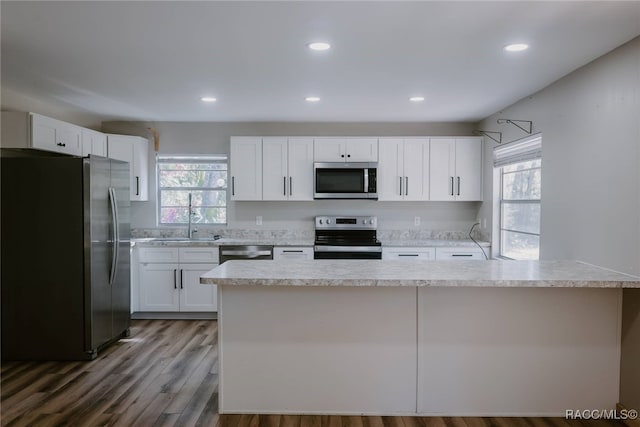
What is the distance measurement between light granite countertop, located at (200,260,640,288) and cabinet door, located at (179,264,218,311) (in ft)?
6.53

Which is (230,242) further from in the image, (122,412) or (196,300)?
(122,412)

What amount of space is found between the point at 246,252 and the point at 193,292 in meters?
0.75

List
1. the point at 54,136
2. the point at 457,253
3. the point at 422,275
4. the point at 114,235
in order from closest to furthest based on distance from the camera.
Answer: the point at 422,275 → the point at 54,136 → the point at 114,235 → the point at 457,253

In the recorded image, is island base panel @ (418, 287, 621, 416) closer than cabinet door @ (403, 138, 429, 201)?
Yes

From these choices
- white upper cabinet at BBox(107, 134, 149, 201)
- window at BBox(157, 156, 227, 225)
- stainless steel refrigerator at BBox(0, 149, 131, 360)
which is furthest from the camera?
window at BBox(157, 156, 227, 225)

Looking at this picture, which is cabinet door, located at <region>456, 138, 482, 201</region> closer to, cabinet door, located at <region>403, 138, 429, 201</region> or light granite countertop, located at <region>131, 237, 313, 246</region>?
cabinet door, located at <region>403, 138, 429, 201</region>

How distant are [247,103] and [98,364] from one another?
2.67 metres

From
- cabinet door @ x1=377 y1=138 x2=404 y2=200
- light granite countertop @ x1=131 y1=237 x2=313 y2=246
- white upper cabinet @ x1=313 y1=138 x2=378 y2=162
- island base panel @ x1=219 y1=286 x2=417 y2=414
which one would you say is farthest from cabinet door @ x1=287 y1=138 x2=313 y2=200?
island base panel @ x1=219 y1=286 x2=417 y2=414

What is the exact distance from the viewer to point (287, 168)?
4875 mm

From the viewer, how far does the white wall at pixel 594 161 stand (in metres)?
2.44

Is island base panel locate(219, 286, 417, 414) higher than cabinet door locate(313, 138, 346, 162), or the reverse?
cabinet door locate(313, 138, 346, 162)

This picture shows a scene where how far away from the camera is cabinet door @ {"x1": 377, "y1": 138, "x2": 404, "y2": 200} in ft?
15.9

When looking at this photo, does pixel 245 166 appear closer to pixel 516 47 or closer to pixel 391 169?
pixel 391 169

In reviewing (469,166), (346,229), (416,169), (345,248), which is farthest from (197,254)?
(469,166)
